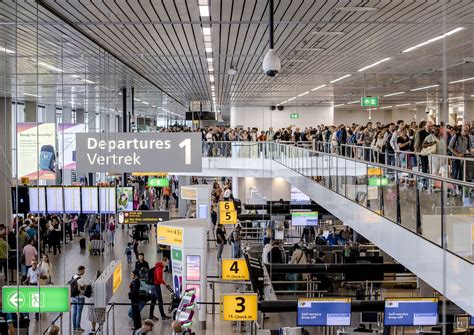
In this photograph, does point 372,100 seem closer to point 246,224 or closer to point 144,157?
point 246,224

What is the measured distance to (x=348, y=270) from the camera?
16.9m

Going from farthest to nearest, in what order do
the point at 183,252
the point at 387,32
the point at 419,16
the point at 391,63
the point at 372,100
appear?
the point at 372,100
the point at 391,63
the point at 183,252
the point at 387,32
the point at 419,16

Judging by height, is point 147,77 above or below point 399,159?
above

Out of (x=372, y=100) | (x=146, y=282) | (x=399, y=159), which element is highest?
(x=372, y=100)

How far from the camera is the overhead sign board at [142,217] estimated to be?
19641mm

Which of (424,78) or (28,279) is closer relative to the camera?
(28,279)

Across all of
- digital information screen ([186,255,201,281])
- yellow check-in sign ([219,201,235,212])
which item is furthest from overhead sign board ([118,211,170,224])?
yellow check-in sign ([219,201,235,212])

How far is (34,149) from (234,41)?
7246mm

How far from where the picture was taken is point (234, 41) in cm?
1519

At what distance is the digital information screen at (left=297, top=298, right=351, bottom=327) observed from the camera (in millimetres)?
11133

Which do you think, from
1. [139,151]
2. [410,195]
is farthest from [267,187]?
[410,195]

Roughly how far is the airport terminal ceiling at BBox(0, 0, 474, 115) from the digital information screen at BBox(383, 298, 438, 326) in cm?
461

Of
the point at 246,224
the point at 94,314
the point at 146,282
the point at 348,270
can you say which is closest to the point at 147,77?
the point at 246,224

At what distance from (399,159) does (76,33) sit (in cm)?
696
